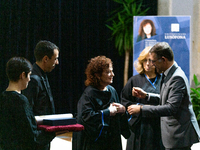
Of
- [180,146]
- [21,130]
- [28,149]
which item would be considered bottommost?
[180,146]

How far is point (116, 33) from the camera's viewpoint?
7.24 meters

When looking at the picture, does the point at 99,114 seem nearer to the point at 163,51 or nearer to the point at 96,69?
the point at 96,69

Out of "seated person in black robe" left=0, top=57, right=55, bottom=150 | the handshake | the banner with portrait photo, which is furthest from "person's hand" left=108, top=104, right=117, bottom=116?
the banner with portrait photo

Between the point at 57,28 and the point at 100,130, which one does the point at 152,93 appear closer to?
the point at 100,130

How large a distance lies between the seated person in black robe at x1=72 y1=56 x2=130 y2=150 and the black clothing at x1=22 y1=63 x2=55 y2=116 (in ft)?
0.99

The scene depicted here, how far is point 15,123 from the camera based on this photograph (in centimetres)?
177

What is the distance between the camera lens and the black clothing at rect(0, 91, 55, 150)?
5.78 ft

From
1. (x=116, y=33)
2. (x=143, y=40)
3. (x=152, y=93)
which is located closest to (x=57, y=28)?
(x=116, y=33)

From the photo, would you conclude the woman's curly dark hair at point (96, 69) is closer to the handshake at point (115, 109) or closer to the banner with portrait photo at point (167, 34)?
the handshake at point (115, 109)

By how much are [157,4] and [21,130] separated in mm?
6630

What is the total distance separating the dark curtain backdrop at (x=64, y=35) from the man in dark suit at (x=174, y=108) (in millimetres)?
4548

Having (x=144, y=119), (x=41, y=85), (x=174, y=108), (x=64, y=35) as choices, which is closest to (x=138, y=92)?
(x=144, y=119)

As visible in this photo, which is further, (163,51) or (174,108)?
(163,51)

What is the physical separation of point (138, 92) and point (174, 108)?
0.57 m
